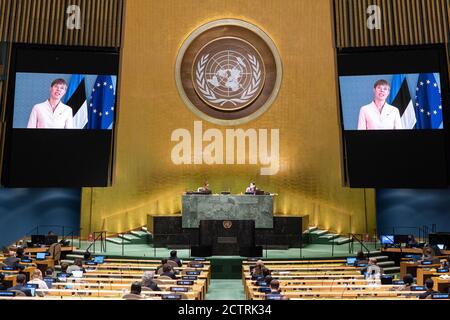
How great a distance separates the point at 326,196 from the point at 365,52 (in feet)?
16.1

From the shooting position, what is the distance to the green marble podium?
13.9 meters

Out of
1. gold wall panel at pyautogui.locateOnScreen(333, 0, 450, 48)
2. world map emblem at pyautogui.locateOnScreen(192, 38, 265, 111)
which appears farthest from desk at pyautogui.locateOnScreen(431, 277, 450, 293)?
world map emblem at pyautogui.locateOnScreen(192, 38, 265, 111)

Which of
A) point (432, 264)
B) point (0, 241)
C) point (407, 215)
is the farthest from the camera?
point (407, 215)

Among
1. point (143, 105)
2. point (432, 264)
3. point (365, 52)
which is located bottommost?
point (432, 264)

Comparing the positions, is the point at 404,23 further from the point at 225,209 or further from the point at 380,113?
the point at 225,209

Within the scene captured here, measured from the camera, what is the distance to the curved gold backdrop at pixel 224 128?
638 inches

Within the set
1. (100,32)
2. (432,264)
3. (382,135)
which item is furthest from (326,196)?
(100,32)

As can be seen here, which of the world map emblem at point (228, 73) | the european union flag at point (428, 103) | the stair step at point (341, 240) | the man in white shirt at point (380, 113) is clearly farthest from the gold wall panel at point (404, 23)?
the stair step at point (341, 240)

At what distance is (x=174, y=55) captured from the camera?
16469mm

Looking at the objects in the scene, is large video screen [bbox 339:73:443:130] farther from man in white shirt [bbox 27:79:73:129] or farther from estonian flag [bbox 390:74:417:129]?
man in white shirt [bbox 27:79:73:129]

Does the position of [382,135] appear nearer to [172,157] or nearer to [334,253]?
[334,253]

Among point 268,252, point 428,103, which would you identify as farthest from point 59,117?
point 428,103

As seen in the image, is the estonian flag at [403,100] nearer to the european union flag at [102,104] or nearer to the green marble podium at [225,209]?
the green marble podium at [225,209]

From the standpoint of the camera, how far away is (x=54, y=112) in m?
15.2
